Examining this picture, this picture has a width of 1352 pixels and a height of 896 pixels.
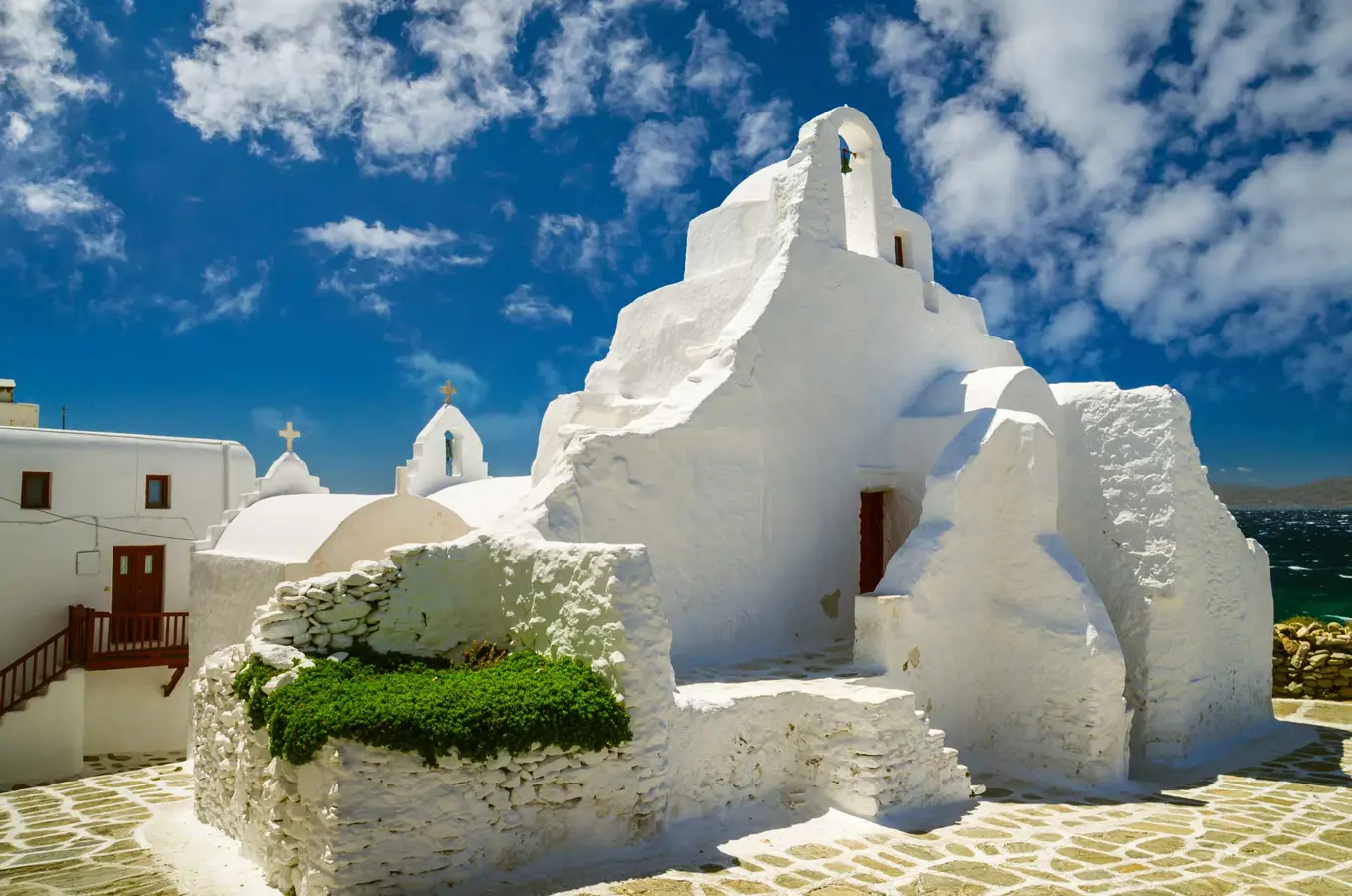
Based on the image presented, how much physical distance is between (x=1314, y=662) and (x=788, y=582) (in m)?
11.4

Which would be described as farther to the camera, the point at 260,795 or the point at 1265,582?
the point at 1265,582

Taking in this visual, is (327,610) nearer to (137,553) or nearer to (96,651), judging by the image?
(96,651)

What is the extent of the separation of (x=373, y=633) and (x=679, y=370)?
263 inches

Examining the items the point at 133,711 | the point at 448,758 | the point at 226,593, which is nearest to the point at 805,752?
the point at 448,758

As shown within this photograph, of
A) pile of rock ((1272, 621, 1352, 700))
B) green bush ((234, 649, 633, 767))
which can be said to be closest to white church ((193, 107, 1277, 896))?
green bush ((234, 649, 633, 767))

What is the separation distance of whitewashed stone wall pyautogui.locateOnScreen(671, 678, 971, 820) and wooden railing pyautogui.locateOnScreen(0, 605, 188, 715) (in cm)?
1257

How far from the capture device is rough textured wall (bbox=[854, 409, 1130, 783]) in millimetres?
10734

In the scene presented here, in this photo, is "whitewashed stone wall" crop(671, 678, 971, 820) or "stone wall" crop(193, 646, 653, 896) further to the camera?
"whitewashed stone wall" crop(671, 678, 971, 820)

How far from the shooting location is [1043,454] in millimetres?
11680

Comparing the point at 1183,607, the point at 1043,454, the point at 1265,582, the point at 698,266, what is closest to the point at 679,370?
the point at 698,266

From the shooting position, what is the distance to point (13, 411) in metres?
20.0

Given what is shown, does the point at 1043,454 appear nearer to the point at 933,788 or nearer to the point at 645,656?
the point at 933,788

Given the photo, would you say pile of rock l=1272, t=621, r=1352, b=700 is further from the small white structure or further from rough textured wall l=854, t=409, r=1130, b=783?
the small white structure

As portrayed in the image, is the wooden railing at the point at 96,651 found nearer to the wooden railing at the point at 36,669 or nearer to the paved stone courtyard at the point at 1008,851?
the wooden railing at the point at 36,669
